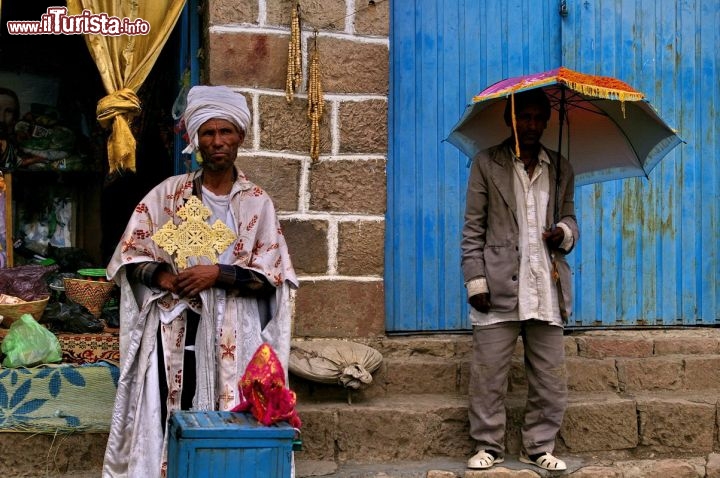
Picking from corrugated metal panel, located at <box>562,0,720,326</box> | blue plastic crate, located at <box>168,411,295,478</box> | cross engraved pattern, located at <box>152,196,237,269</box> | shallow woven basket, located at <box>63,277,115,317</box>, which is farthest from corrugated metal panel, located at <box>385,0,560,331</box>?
blue plastic crate, located at <box>168,411,295,478</box>

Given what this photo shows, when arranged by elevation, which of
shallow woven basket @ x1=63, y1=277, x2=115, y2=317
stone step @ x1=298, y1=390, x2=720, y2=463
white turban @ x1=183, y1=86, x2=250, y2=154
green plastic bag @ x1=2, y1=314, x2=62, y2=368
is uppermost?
white turban @ x1=183, y1=86, x2=250, y2=154

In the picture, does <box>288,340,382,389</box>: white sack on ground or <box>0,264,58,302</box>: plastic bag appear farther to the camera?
<box>0,264,58,302</box>: plastic bag

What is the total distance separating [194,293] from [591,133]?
238 centimetres

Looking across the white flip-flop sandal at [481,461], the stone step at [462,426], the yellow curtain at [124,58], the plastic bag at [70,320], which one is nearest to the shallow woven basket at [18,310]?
the plastic bag at [70,320]

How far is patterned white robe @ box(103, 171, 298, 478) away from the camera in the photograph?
4504 millimetres

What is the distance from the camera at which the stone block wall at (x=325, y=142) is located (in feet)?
19.0

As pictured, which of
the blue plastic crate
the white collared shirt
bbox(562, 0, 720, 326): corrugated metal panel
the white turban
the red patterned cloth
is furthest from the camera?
bbox(562, 0, 720, 326): corrugated metal panel

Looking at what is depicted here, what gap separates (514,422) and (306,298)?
51.1 inches

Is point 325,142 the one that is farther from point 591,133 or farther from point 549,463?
point 549,463

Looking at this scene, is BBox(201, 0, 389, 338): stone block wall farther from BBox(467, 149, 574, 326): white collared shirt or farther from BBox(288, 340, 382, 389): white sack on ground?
BBox(467, 149, 574, 326): white collared shirt

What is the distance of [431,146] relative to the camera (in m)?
6.38

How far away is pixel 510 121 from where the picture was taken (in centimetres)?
542

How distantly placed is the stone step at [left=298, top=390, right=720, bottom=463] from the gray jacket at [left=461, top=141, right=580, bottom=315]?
2.30 feet

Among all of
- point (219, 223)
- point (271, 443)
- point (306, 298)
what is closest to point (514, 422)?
point (306, 298)
